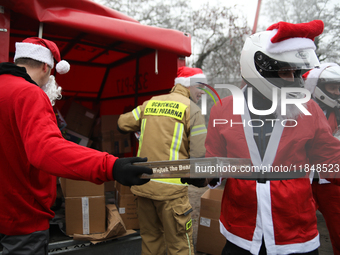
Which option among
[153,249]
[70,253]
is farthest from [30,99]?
[70,253]

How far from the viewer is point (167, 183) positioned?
228 cm

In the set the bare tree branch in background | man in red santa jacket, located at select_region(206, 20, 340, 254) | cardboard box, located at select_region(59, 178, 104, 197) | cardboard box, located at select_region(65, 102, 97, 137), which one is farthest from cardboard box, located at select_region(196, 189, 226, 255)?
the bare tree branch in background

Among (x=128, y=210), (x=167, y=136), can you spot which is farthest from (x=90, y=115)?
(x=167, y=136)

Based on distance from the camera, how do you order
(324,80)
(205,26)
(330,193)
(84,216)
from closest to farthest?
(324,80), (330,193), (84,216), (205,26)

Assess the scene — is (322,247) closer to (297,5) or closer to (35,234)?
(297,5)

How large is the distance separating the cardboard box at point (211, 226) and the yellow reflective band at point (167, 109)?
136 cm

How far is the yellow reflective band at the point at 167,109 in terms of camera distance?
2.31 metres

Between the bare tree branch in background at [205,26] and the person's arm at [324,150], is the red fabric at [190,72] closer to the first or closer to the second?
the person's arm at [324,150]

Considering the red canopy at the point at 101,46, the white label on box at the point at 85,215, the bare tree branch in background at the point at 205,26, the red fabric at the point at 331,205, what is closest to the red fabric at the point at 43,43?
the red canopy at the point at 101,46

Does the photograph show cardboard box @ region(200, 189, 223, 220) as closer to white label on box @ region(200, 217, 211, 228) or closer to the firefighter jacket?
white label on box @ region(200, 217, 211, 228)

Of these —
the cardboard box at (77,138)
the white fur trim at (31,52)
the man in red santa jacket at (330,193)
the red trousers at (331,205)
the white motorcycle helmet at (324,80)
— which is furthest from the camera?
the cardboard box at (77,138)

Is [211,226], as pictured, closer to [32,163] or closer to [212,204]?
[212,204]

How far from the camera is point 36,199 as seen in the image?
1.38 meters

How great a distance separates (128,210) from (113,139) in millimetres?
1711
